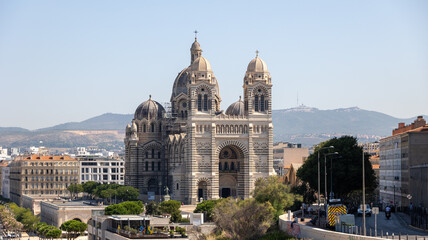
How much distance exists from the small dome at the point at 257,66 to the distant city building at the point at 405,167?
920 inches

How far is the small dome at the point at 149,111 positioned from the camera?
162 metres

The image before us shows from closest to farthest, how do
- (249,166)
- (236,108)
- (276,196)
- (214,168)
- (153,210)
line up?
(276,196) → (153,210) → (214,168) → (249,166) → (236,108)

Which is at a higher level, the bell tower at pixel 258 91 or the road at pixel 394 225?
the bell tower at pixel 258 91

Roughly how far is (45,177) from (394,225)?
126 m

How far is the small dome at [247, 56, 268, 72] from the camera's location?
13875cm

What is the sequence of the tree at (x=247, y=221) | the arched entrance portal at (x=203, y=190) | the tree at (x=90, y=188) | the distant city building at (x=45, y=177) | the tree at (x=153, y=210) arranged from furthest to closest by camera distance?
the distant city building at (x=45, y=177)
the tree at (x=90, y=188)
the arched entrance portal at (x=203, y=190)
the tree at (x=153, y=210)
the tree at (x=247, y=221)

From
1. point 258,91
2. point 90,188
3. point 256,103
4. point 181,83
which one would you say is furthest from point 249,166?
point 90,188

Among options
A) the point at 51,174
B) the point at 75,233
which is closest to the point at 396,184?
Result: the point at 75,233

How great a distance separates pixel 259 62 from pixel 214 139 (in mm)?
13710

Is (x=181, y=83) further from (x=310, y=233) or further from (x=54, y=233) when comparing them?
(x=310, y=233)

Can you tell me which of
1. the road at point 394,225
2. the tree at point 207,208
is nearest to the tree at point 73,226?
the tree at point 207,208

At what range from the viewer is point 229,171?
14125cm

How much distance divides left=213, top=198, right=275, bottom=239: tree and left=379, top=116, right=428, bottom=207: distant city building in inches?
518

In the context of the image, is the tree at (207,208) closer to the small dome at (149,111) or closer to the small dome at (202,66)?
the small dome at (202,66)
